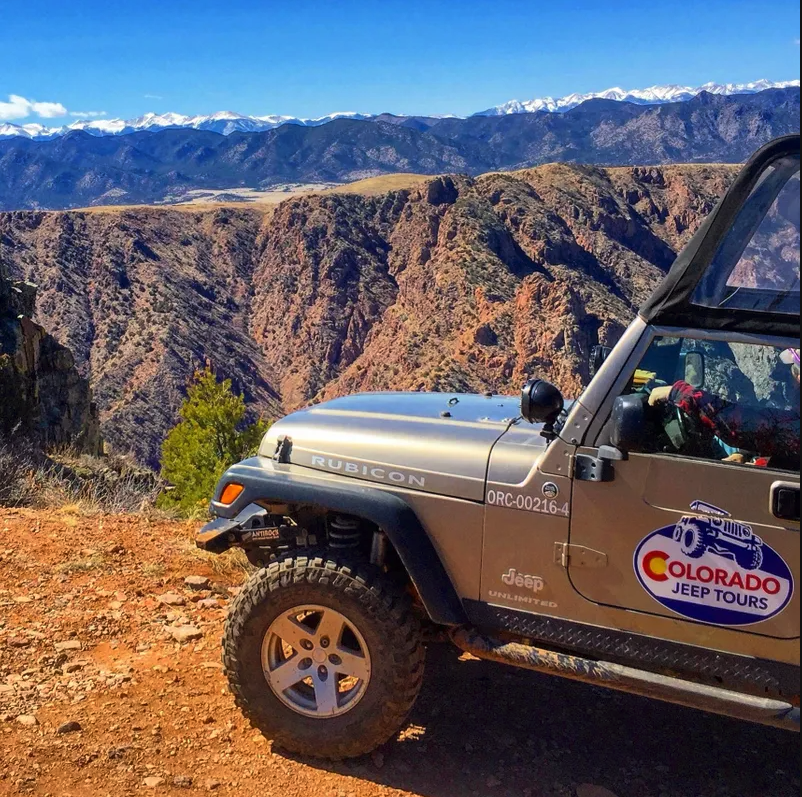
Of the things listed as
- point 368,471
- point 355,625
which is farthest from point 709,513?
point 355,625

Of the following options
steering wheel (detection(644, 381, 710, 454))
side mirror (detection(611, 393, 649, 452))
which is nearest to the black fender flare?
side mirror (detection(611, 393, 649, 452))

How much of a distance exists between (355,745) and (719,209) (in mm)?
2665

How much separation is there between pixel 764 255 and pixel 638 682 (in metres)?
1.73

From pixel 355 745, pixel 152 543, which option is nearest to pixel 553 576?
pixel 355 745

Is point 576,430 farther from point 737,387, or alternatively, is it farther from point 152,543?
point 152,543

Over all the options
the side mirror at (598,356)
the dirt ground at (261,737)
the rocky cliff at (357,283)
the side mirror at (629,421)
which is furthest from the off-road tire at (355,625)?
the rocky cliff at (357,283)

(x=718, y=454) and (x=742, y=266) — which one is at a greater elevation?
(x=742, y=266)

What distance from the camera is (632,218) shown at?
262 ft

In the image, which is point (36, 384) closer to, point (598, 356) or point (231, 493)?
point (231, 493)

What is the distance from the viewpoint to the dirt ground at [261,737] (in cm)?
359

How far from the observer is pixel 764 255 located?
128 inches

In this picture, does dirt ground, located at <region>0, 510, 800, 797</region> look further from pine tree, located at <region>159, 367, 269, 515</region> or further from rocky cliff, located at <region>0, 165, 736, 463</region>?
rocky cliff, located at <region>0, 165, 736, 463</region>

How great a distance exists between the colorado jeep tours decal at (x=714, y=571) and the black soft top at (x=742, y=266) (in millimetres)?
723

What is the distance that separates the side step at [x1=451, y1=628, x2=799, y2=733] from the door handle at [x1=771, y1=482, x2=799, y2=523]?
0.72 metres
